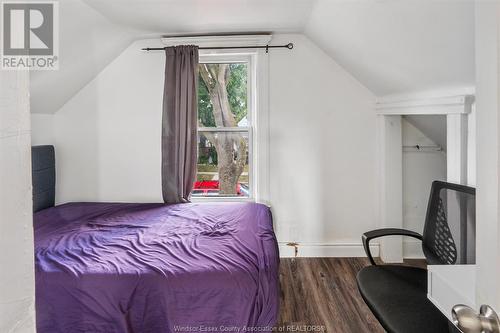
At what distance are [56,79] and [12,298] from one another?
2691mm

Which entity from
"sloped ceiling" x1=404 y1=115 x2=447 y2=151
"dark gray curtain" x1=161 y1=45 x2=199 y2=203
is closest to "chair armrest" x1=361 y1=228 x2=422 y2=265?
"sloped ceiling" x1=404 y1=115 x2=447 y2=151

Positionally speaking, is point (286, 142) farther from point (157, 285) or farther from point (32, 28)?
point (32, 28)

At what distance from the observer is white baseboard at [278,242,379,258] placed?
301cm

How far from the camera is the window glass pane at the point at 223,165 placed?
314 cm

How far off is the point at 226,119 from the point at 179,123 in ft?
1.71

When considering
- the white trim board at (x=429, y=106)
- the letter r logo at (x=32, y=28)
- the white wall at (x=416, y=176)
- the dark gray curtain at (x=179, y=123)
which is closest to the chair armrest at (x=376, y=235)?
the white trim board at (x=429, y=106)

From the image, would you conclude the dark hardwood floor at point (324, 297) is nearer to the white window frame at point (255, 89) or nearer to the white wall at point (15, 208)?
Result: the white window frame at point (255, 89)

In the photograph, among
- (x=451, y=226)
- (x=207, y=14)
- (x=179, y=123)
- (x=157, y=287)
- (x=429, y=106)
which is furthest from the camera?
(x=179, y=123)

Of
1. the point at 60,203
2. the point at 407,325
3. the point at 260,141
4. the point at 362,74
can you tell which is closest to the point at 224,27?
the point at 260,141

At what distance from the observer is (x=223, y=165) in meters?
3.17

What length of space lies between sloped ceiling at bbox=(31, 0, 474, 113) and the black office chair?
68 centimetres

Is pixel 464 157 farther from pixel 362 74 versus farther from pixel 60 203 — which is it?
pixel 60 203

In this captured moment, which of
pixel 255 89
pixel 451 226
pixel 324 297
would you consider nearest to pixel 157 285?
pixel 324 297

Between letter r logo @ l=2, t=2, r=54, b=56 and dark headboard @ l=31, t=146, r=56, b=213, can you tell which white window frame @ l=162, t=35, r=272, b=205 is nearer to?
letter r logo @ l=2, t=2, r=54, b=56
